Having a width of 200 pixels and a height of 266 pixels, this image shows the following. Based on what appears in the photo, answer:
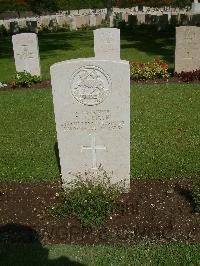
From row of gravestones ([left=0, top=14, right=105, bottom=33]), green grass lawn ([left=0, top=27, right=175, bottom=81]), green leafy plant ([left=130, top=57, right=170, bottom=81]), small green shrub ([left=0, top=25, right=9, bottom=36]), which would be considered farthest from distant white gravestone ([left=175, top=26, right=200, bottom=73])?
row of gravestones ([left=0, top=14, right=105, bottom=33])

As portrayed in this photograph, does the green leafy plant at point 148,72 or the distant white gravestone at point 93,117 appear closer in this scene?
the distant white gravestone at point 93,117

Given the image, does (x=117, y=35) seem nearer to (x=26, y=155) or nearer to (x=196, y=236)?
(x=26, y=155)

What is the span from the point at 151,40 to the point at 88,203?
2051 cm

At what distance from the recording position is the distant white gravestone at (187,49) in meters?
13.2

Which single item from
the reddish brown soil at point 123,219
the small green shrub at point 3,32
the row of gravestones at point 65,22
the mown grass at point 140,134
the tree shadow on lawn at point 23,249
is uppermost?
the row of gravestones at point 65,22

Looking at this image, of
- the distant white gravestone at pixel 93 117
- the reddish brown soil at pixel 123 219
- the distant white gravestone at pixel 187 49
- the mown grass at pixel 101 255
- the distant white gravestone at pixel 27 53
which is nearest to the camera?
the mown grass at pixel 101 255

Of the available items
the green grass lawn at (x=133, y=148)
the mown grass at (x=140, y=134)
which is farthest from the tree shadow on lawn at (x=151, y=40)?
the green grass lawn at (x=133, y=148)

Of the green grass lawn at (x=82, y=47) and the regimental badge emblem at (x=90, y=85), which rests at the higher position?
the regimental badge emblem at (x=90, y=85)

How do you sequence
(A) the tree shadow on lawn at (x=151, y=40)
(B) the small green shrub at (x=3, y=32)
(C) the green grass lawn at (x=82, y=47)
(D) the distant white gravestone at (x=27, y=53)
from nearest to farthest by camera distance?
(D) the distant white gravestone at (x=27, y=53) < (C) the green grass lawn at (x=82, y=47) < (A) the tree shadow on lawn at (x=151, y=40) < (B) the small green shrub at (x=3, y=32)

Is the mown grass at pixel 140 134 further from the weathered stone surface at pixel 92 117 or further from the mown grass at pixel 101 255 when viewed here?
the mown grass at pixel 101 255

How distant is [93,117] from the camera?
17.6ft

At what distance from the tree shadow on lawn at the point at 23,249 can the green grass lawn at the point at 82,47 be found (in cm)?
1045

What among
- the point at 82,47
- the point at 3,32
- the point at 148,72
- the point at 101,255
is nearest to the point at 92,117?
the point at 101,255

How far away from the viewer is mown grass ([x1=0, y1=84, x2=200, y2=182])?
22.3ft
